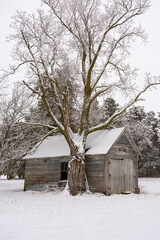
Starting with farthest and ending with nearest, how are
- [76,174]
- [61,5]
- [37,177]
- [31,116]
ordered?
[31,116] < [37,177] < [61,5] < [76,174]

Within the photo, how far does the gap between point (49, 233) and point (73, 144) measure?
37.8 feet

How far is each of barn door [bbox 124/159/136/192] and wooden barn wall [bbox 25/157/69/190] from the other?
480 centimetres

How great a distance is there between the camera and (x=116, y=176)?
18.6 meters

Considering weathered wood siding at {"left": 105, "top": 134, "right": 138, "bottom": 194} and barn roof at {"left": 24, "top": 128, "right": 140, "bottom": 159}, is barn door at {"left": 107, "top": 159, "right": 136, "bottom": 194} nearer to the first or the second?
weathered wood siding at {"left": 105, "top": 134, "right": 138, "bottom": 194}

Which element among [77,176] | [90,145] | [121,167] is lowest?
[77,176]

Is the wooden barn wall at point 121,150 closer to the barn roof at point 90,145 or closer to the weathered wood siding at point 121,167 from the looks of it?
the weathered wood siding at point 121,167

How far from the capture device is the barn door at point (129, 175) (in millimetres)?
19234

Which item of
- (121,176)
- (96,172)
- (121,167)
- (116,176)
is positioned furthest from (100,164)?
(121,176)

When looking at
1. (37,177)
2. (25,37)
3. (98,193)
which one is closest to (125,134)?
(98,193)

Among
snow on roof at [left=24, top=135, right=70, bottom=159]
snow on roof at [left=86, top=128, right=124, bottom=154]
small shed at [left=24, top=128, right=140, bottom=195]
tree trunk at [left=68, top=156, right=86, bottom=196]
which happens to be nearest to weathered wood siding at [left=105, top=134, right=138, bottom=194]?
small shed at [left=24, top=128, right=140, bottom=195]

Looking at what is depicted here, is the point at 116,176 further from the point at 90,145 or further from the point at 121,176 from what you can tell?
the point at 90,145

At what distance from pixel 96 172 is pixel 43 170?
567 centimetres

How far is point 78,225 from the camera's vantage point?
7.75 meters

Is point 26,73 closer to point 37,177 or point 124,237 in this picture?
point 37,177
